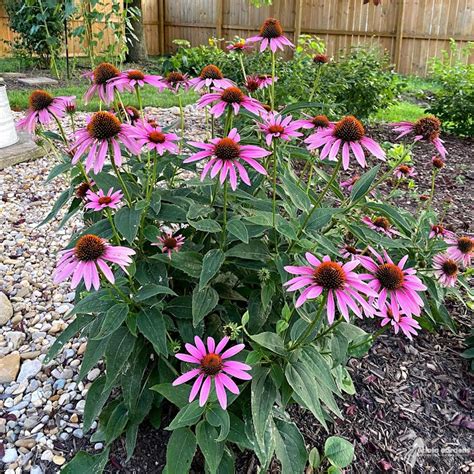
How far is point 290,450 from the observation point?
1.34m

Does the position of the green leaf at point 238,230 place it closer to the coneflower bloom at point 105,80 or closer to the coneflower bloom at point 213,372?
the coneflower bloom at point 213,372

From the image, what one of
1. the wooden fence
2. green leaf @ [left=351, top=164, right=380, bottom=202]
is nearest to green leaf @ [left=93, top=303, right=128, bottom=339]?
green leaf @ [left=351, top=164, right=380, bottom=202]

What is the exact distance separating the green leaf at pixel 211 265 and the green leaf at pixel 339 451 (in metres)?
0.66

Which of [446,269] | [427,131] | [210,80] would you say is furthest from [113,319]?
[446,269]

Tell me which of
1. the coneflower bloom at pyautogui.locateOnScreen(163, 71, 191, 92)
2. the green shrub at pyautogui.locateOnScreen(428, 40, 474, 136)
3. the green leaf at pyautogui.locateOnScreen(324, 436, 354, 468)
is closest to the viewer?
the green leaf at pyautogui.locateOnScreen(324, 436, 354, 468)

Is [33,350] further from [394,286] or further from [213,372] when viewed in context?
Answer: [394,286]

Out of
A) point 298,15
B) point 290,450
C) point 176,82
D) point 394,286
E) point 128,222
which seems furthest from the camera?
point 298,15

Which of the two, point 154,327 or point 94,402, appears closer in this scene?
point 154,327

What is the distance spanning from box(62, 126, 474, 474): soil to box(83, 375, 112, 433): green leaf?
0.62ft

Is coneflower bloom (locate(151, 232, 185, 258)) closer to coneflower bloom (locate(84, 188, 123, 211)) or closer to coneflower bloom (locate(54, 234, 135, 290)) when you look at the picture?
coneflower bloom (locate(84, 188, 123, 211))

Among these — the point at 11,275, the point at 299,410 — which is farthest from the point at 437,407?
the point at 11,275

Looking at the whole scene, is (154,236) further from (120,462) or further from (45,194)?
(45,194)

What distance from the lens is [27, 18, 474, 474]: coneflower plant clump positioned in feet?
3.69

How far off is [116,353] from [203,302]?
0.78 ft
